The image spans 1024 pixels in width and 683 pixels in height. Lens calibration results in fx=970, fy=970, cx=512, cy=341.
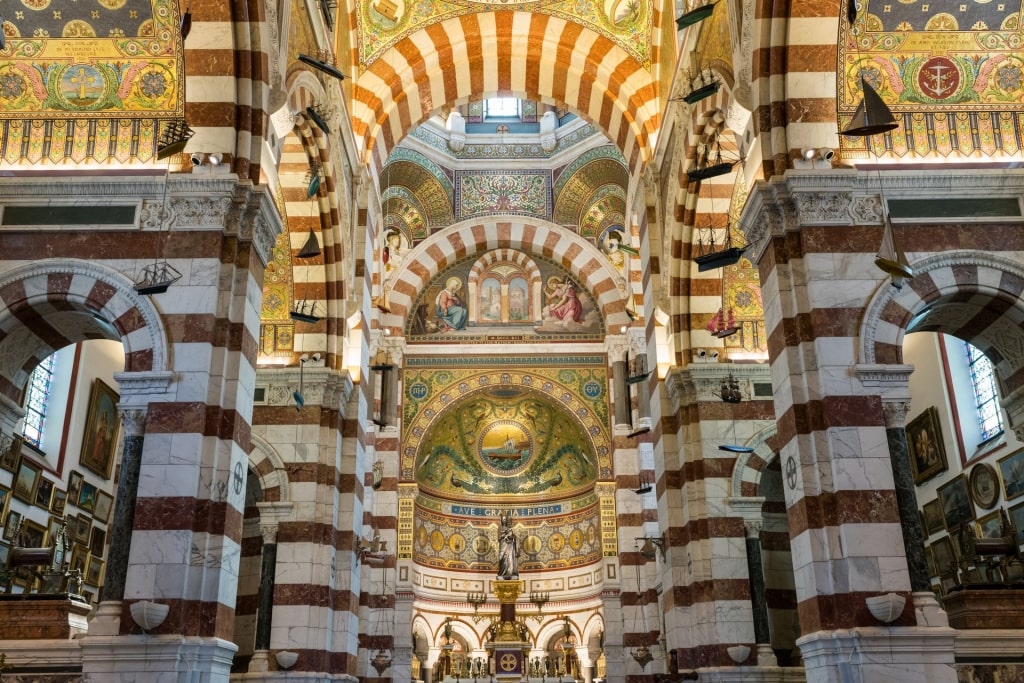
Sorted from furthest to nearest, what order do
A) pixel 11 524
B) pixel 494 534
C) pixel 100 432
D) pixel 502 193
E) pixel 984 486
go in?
pixel 494 534, pixel 502 193, pixel 100 432, pixel 984 486, pixel 11 524

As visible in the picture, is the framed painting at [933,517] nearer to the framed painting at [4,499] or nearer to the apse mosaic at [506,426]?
the apse mosaic at [506,426]

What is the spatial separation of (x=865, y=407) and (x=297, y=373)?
7.32 meters

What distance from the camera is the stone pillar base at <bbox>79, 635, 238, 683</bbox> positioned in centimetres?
768

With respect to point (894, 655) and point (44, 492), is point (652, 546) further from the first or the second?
point (44, 492)

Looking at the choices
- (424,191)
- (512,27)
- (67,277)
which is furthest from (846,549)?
(424,191)

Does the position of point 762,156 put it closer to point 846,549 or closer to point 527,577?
point 846,549

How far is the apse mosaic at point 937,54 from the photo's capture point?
9586mm

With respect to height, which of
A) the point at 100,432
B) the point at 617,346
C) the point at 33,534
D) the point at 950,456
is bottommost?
the point at 33,534

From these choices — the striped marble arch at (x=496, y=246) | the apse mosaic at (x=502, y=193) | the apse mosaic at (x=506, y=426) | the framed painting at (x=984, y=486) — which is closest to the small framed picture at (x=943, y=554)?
the framed painting at (x=984, y=486)

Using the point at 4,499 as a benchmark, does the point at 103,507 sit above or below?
above

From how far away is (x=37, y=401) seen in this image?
14.6 metres

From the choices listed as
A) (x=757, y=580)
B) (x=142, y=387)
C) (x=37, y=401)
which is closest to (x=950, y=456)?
(x=757, y=580)

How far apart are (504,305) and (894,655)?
17.9 metres

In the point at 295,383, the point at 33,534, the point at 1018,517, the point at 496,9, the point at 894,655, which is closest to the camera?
the point at 894,655
